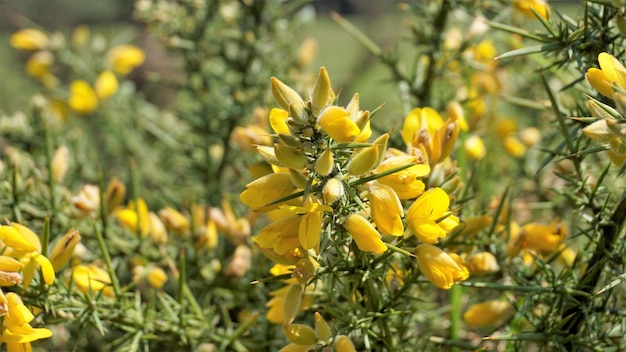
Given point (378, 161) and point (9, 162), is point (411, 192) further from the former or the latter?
point (9, 162)

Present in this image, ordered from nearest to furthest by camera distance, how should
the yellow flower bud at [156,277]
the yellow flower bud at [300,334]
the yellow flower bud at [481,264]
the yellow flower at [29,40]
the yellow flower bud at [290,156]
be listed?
the yellow flower bud at [290,156]
the yellow flower bud at [300,334]
the yellow flower bud at [481,264]
the yellow flower bud at [156,277]
the yellow flower at [29,40]

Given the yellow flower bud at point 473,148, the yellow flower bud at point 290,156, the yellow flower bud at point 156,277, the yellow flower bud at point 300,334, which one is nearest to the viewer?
the yellow flower bud at point 290,156

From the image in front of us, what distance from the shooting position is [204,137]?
1.21 metres

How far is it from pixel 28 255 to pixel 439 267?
402 mm

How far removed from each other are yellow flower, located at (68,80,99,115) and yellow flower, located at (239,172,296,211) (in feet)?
3.41

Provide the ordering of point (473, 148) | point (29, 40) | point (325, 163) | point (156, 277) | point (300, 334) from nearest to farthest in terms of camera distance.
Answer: point (325, 163) < point (300, 334) < point (156, 277) < point (473, 148) < point (29, 40)

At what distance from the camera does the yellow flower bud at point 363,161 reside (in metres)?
0.50

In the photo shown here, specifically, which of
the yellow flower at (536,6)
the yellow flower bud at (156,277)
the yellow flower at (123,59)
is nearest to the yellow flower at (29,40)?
the yellow flower at (123,59)

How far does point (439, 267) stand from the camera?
561 mm

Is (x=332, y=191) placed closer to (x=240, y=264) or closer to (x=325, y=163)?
(x=325, y=163)

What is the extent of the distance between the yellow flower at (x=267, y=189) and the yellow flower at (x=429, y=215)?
116 millimetres

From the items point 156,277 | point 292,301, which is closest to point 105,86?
point 156,277

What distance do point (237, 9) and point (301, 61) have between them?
0.16 metres

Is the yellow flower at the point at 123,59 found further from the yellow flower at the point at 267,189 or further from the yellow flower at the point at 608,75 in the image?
the yellow flower at the point at 608,75
